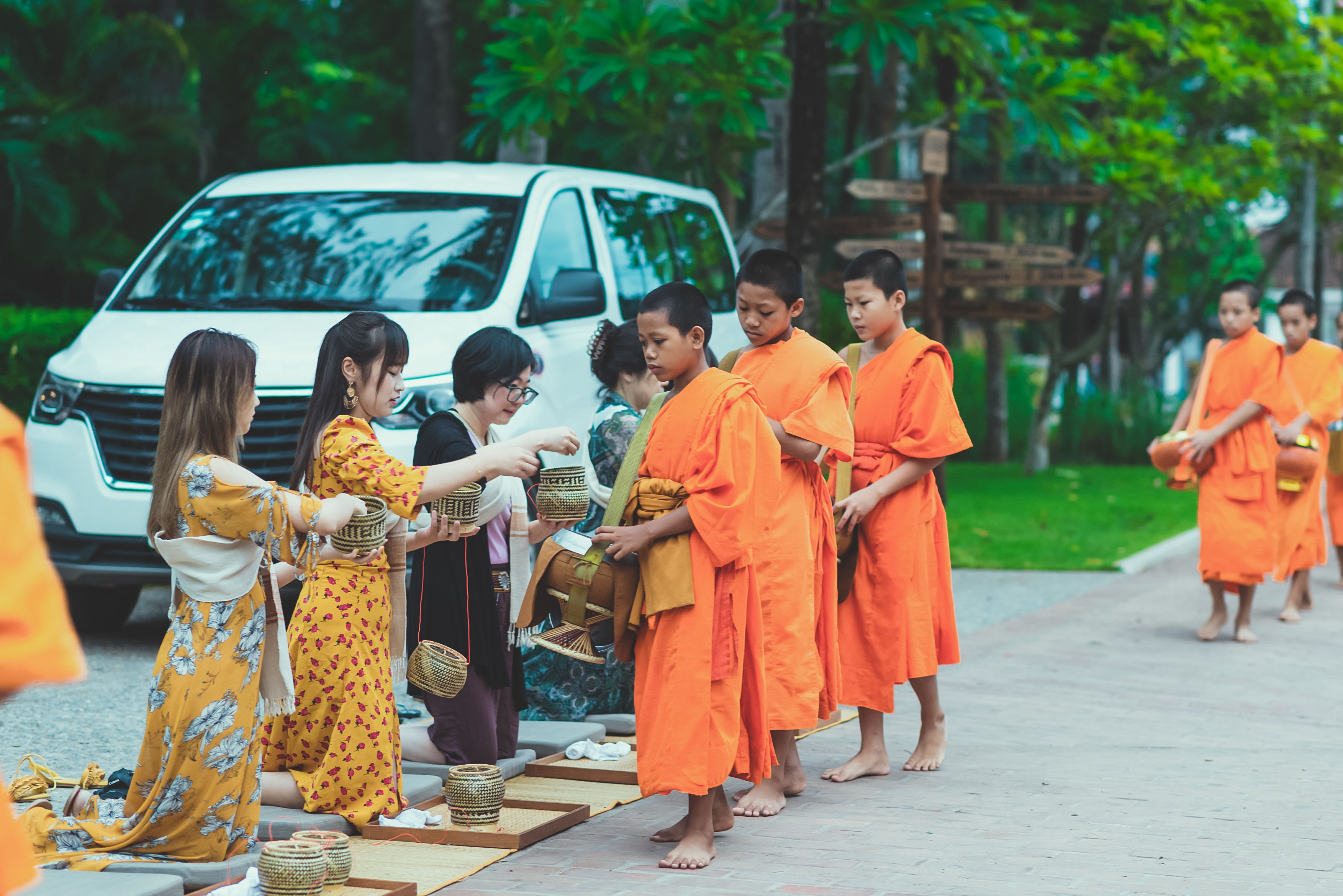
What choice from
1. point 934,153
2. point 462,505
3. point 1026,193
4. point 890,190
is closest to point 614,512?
point 462,505

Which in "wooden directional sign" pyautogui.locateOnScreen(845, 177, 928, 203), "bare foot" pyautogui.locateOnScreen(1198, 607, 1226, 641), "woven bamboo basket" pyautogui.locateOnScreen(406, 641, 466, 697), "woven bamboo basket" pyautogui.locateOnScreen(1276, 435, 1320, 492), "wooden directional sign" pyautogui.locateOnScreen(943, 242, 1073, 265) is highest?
"wooden directional sign" pyautogui.locateOnScreen(845, 177, 928, 203)

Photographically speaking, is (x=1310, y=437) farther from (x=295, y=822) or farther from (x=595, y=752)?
(x=295, y=822)

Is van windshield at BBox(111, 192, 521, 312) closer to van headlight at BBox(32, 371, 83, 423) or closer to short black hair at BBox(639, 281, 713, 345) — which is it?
van headlight at BBox(32, 371, 83, 423)

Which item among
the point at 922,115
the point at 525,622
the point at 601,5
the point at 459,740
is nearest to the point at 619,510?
the point at 525,622

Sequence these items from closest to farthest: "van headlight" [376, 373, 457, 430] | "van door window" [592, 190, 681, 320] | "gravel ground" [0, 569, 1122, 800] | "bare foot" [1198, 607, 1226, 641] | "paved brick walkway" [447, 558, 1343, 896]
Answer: "paved brick walkway" [447, 558, 1343, 896], "gravel ground" [0, 569, 1122, 800], "van headlight" [376, 373, 457, 430], "van door window" [592, 190, 681, 320], "bare foot" [1198, 607, 1226, 641]

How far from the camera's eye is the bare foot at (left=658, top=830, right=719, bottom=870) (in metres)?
4.72

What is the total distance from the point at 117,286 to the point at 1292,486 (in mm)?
7510

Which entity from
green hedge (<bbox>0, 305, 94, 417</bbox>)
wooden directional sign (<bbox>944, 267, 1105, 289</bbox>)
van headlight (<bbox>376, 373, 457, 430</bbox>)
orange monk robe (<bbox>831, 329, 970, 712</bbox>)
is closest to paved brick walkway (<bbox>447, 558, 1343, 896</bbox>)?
orange monk robe (<bbox>831, 329, 970, 712</bbox>)

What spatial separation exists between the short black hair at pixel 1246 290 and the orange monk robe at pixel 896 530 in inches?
160

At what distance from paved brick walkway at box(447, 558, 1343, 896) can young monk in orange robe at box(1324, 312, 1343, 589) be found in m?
3.35

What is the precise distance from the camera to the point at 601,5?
1155cm

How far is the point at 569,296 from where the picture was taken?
26.0 ft

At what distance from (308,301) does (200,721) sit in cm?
404

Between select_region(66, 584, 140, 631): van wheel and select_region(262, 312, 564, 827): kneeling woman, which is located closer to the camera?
select_region(262, 312, 564, 827): kneeling woman
